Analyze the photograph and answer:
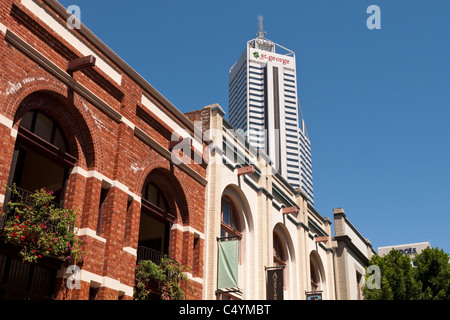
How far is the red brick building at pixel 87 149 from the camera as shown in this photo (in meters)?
15.0

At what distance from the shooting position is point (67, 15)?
17.3m

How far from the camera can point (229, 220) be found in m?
26.0

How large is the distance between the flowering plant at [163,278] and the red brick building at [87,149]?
0.63 m

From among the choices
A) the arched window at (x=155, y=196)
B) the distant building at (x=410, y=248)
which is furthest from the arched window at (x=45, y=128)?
the distant building at (x=410, y=248)

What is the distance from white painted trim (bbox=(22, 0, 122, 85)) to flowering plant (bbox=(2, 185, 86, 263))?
511 cm

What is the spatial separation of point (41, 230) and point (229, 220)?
41.8ft

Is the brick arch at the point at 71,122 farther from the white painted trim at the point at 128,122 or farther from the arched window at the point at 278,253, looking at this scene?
the arched window at the point at 278,253

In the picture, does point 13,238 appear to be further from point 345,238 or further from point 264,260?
Result: point 345,238

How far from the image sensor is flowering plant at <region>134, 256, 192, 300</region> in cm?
1866

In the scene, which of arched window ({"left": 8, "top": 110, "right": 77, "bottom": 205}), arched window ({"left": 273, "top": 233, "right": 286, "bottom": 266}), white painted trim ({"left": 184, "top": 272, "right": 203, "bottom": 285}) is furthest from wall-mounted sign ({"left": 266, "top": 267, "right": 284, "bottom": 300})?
arched window ({"left": 8, "top": 110, "right": 77, "bottom": 205})

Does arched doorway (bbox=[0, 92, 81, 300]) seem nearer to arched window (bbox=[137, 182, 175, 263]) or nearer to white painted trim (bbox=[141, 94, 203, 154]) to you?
arched window (bbox=[137, 182, 175, 263])

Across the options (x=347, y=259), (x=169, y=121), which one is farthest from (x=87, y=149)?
(x=347, y=259)

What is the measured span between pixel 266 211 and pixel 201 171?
6.12 m

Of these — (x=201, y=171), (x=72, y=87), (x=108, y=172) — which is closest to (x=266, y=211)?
(x=201, y=171)
